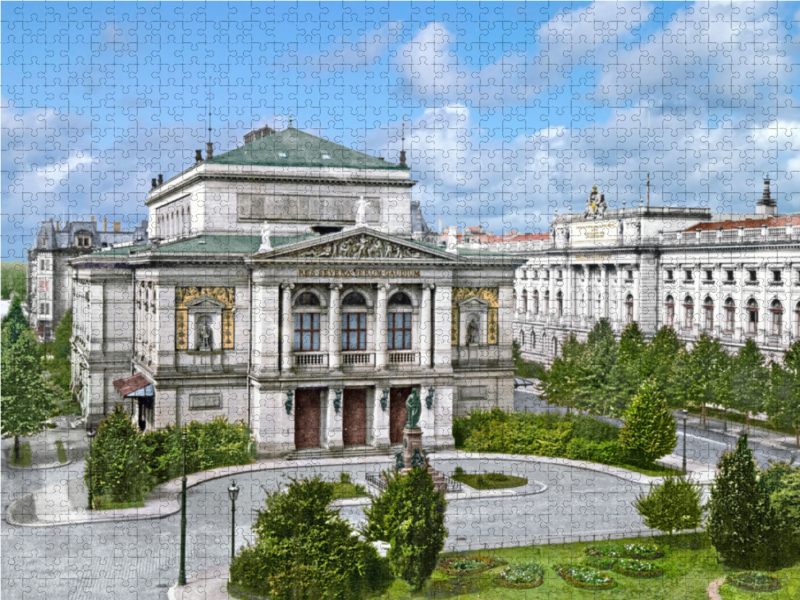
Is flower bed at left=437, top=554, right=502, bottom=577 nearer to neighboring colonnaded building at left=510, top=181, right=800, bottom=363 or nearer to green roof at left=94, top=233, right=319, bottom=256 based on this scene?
green roof at left=94, top=233, right=319, bottom=256

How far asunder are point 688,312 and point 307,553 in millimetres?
62858

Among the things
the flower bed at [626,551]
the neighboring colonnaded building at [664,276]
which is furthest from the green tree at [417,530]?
the neighboring colonnaded building at [664,276]

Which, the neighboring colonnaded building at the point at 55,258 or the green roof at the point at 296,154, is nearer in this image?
the green roof at the point at 296,154

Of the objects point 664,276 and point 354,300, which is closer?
point 354,300

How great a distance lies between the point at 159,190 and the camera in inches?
2758

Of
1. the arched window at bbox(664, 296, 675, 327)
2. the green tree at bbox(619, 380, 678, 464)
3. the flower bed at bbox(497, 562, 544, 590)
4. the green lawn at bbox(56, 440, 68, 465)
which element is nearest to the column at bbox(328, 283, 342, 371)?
the green lawn at bbox(56, 440, 68, 465)

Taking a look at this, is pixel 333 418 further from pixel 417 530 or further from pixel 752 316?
pixel 752 316

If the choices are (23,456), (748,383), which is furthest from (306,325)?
(748,383)

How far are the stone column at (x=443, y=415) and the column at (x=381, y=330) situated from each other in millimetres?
3483

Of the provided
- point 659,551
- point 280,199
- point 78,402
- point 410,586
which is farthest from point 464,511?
point 78,402

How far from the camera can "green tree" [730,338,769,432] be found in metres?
60.0

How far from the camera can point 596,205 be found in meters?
99.2

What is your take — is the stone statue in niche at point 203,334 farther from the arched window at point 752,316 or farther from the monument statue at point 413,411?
the arched window at point 752,316

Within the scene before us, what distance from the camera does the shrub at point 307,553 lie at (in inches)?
1088
